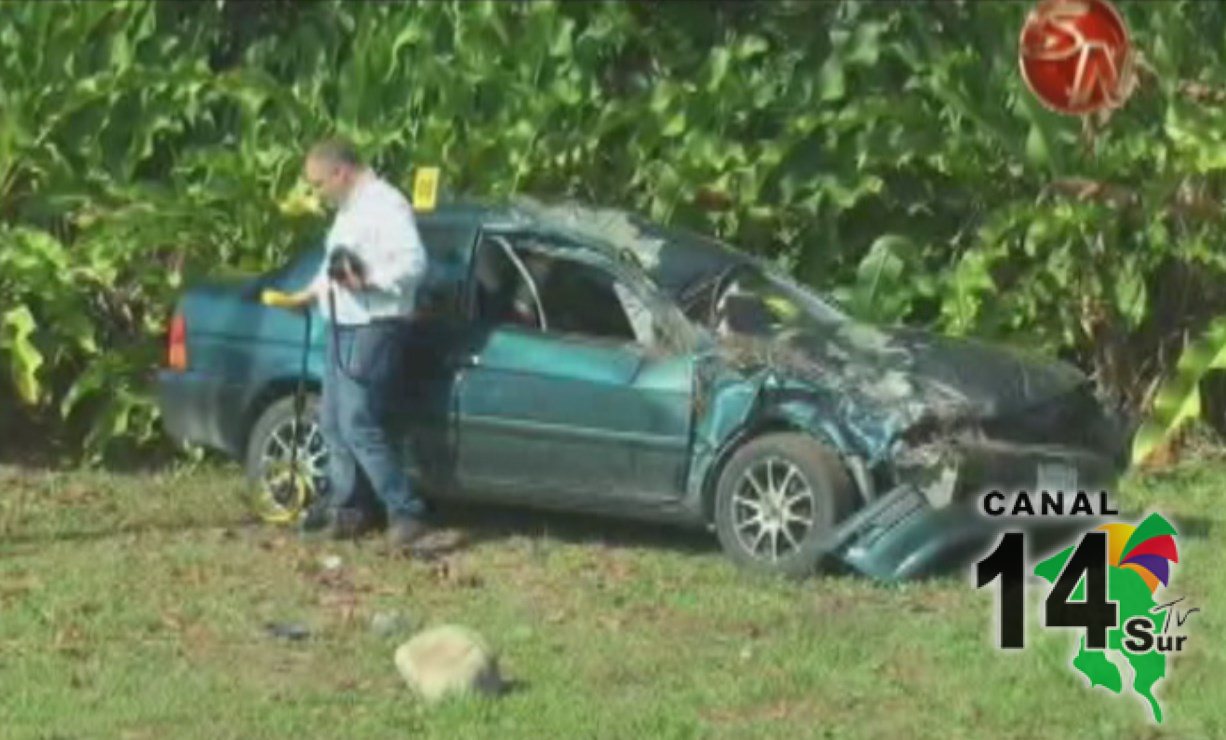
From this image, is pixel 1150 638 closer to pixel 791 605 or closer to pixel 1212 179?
pixel 791 605

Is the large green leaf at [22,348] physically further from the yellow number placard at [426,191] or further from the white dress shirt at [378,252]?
the white dress shirt at [378,252]

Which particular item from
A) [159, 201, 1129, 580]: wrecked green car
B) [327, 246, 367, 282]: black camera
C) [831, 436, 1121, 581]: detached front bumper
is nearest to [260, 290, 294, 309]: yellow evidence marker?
[159, 201, 1129, 580]: wrecked green car

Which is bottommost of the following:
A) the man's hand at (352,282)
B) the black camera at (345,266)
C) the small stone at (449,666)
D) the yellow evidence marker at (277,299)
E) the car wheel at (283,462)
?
the small stone at (449,666)

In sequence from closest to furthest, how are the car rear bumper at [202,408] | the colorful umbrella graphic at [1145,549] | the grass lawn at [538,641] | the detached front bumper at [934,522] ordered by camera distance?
the grass lawn at [538,641] < the colorful umbrella graphic at [1145,549] < the detached front bumper at [934,522] < the car rear bumper at [202,408]

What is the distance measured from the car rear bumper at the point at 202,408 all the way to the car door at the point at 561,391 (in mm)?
1229

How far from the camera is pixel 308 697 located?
34.3 ft

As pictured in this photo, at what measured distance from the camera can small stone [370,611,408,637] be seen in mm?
11430

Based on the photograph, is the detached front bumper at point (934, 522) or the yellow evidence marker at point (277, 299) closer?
the detached front bumper at point (934, 522)

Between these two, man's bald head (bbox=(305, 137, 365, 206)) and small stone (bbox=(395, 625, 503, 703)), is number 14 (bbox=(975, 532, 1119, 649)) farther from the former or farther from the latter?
man's bald head (bbox=(305, 137, 365, 206))

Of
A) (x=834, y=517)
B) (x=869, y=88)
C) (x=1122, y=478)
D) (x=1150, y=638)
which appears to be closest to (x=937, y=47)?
(x=869, y=88)

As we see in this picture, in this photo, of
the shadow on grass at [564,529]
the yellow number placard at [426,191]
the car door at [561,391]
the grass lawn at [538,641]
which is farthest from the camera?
the yellow number placard at [426,191]

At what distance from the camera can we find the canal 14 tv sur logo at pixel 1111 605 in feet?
34.1

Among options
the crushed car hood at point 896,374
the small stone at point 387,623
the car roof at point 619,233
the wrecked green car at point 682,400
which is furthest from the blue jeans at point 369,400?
the crushed car hood at point 896,374

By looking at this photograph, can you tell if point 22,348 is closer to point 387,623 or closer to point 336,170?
point 336,170
